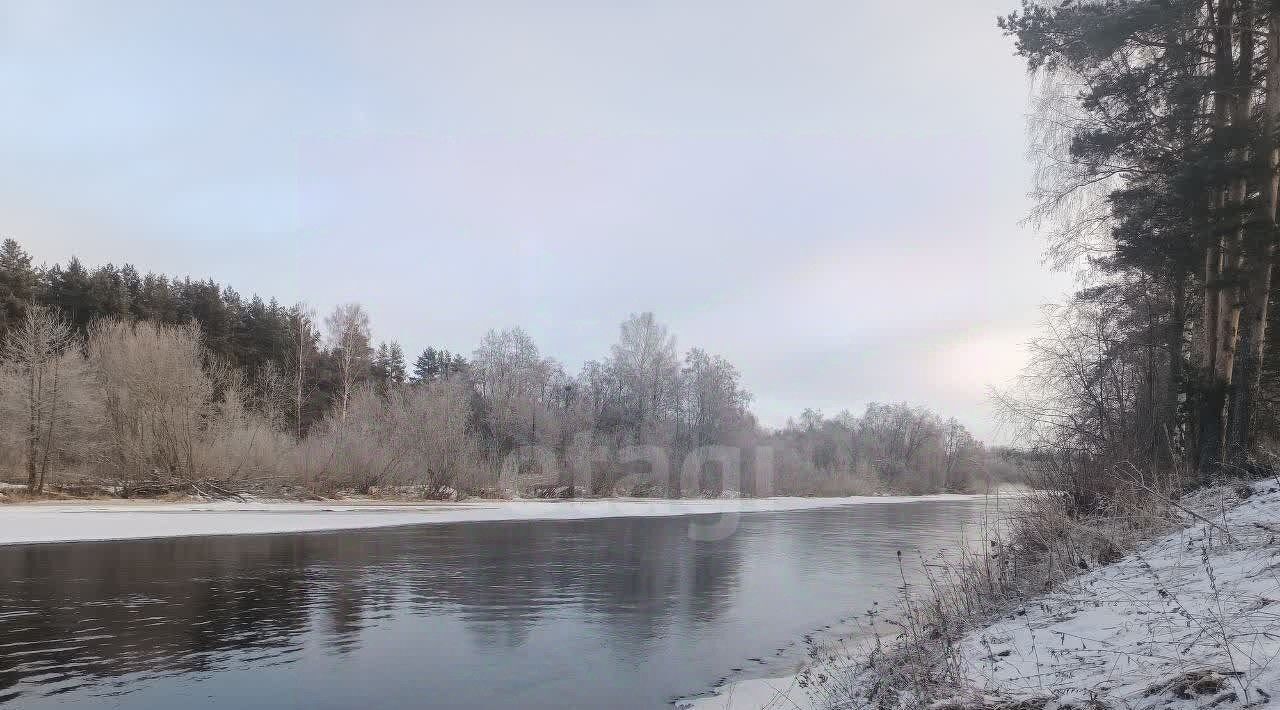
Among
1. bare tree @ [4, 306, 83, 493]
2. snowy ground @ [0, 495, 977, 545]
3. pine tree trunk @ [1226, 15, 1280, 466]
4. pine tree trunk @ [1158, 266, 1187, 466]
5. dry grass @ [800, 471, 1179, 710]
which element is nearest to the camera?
dry grass @ [800, 471, 1179, 710]

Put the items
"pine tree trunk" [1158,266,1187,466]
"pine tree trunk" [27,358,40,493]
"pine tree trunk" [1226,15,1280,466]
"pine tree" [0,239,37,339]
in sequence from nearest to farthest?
"pine tree trunk" [1226,15,1280,466] < "pine tree trunk" [1158,266,1187,466] < "pine tree trunk" [27,358,40,493] < "pine tree" [0,239,37,339]

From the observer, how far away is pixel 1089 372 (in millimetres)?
14812

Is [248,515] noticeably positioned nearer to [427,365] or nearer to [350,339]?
[350,339]

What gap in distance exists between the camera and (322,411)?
5562 cm

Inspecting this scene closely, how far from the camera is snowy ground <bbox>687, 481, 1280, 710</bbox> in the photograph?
3.78 m

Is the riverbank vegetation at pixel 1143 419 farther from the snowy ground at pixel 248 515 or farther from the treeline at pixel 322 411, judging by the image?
the snowy ground at pixel 248 515

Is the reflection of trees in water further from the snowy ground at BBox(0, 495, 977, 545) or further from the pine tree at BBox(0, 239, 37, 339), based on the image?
the pine tree at BBox(0, 239, 37, 339)

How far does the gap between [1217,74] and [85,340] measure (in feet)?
172

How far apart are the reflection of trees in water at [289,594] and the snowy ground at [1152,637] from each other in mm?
5476

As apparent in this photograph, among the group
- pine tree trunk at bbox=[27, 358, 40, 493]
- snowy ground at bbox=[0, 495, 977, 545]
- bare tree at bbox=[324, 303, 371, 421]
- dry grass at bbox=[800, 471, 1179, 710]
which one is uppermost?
bare tree at bbox=[324, 303, 371, 421]

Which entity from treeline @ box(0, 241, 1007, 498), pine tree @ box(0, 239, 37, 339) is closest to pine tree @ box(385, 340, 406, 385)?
treeline @ box(0, 241, 1007, 498)

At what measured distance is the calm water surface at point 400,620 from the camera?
7.89 meters

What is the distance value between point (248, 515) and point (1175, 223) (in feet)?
102

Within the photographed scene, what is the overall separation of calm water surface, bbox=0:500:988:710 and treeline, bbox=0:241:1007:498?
528 cm
